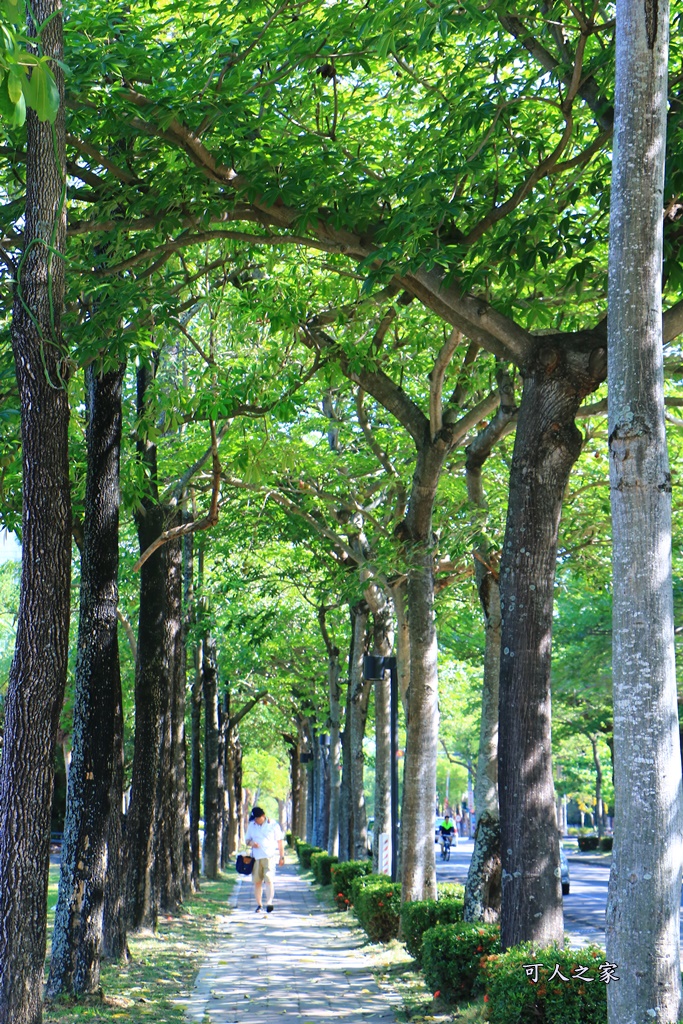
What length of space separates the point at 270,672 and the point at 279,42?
31313 mm

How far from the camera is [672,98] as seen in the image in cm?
783

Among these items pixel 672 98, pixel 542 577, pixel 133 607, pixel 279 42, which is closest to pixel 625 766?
pixel 542 577

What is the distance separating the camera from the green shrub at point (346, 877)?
19.8 m

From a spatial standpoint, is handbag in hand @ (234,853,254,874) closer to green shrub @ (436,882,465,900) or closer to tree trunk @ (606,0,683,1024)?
green shrub @ (436,882,465,900)

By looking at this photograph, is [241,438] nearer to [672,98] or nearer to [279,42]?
[279,42]

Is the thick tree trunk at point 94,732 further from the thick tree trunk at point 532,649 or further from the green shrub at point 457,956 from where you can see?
the thick tree trunk at point 532,649

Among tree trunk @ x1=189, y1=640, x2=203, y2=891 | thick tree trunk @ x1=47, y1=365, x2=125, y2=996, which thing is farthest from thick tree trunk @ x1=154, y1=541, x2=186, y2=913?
tree trunk @ x1=189, y1=640, x2=203, y2=891

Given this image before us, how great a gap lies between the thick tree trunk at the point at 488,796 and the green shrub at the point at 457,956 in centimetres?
88

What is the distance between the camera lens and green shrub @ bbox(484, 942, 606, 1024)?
588cm

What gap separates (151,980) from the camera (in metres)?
11.1

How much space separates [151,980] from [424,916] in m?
2.98

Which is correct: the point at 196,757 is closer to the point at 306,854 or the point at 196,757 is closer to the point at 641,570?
the point at 306,854

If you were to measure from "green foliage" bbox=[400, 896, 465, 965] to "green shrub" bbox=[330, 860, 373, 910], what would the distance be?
817 centimetres

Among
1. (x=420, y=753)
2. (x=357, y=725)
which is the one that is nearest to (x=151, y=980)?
(x=420, y=753)
